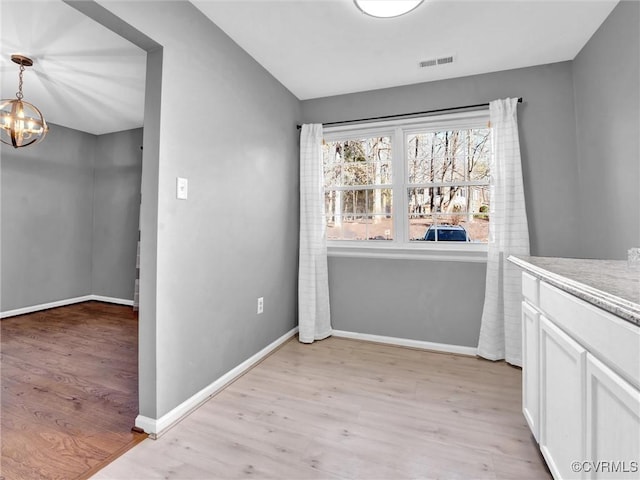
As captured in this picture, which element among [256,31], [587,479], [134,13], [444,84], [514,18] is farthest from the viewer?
[444,84]

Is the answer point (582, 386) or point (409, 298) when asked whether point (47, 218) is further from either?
point (582, 386)

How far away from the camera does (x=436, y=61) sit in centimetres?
252

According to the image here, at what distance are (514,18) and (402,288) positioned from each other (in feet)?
7.11

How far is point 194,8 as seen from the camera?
1.89 meters

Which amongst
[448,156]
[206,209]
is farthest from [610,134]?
[206,209]

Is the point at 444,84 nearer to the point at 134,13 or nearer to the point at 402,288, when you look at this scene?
the point at 402,288

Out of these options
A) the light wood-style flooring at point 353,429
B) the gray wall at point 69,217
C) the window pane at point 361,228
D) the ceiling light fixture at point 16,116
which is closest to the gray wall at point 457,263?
the window pane at point 361,228

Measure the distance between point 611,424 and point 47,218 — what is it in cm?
568

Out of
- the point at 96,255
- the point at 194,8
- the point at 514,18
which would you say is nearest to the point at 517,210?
the point at 514,18

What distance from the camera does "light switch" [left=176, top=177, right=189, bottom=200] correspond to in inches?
70.4

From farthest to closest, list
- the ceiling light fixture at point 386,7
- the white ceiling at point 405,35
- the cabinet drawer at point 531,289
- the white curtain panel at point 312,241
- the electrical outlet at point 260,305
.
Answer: the white curtain panel at point 312,241, the electrical outlet at point 260,305, the white ceiling at point 405,35, the ceiling light fixture at point 386,7, the cabinet drawer at point 531,289

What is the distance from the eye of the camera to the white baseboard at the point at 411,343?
9.13 feet

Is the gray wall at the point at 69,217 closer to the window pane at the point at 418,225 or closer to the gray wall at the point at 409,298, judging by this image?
the gray wall at the point at 409,298
